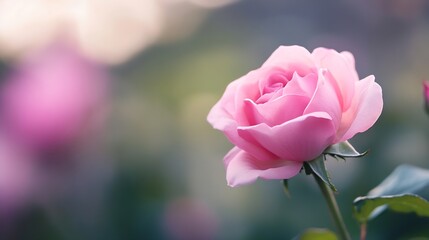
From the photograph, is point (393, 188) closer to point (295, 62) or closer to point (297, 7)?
point (295, 62)

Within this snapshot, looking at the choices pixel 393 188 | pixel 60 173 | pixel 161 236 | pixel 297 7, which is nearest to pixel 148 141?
pixel 161 236

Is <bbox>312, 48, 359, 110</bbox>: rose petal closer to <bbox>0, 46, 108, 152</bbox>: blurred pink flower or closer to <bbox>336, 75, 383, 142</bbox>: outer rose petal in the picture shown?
<bbox>336, 75, 383, 142</bbox>: outer rose petal

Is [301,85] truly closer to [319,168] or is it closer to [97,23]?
[319,168]

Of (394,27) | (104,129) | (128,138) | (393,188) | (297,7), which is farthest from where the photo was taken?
(297,7)

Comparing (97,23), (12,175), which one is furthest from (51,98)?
(97,23)

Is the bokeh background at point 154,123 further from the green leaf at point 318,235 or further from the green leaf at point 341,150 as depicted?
the green leaf at point 341,150

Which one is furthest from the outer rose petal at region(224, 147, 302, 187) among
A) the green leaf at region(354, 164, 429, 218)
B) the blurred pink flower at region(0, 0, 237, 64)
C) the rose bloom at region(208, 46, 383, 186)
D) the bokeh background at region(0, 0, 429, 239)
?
the blurred pink flower at region(0, 0, 237, 64)
